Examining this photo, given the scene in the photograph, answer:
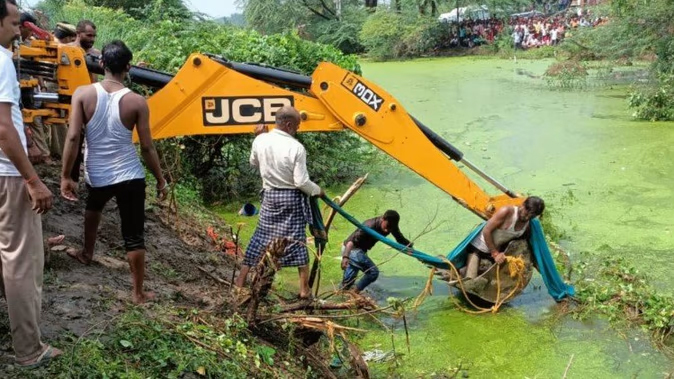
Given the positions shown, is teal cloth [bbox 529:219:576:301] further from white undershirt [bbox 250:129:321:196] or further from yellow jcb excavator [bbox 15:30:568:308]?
white undershirt [bbox 250:129:321:196]

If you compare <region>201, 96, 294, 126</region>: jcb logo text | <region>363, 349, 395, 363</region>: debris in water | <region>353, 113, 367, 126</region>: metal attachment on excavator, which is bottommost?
<region>363, 349, 395, 363</region>: debris in water

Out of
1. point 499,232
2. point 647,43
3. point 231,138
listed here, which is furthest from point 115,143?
point 647,43

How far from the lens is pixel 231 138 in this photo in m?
8.05

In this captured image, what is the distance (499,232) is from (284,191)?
181 cm

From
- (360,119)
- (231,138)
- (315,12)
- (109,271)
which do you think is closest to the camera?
(109,271)

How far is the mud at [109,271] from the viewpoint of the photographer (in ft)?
11.2

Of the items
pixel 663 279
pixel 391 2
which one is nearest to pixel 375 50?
pixel 391 2

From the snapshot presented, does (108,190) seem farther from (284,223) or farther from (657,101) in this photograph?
(657,101)

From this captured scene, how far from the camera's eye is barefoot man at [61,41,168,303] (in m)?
3.64

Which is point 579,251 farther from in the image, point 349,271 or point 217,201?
point 217,201

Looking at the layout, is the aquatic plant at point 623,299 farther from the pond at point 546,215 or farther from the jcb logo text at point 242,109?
the jcb logo text at point 242,109

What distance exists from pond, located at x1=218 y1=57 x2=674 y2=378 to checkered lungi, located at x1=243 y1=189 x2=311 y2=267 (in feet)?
2.19

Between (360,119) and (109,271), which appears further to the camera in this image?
(360,119)

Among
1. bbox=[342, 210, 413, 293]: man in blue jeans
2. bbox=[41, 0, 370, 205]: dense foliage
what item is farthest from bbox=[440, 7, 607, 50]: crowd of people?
bbox=[342, 210, 413, 293]: man in blue jeans
